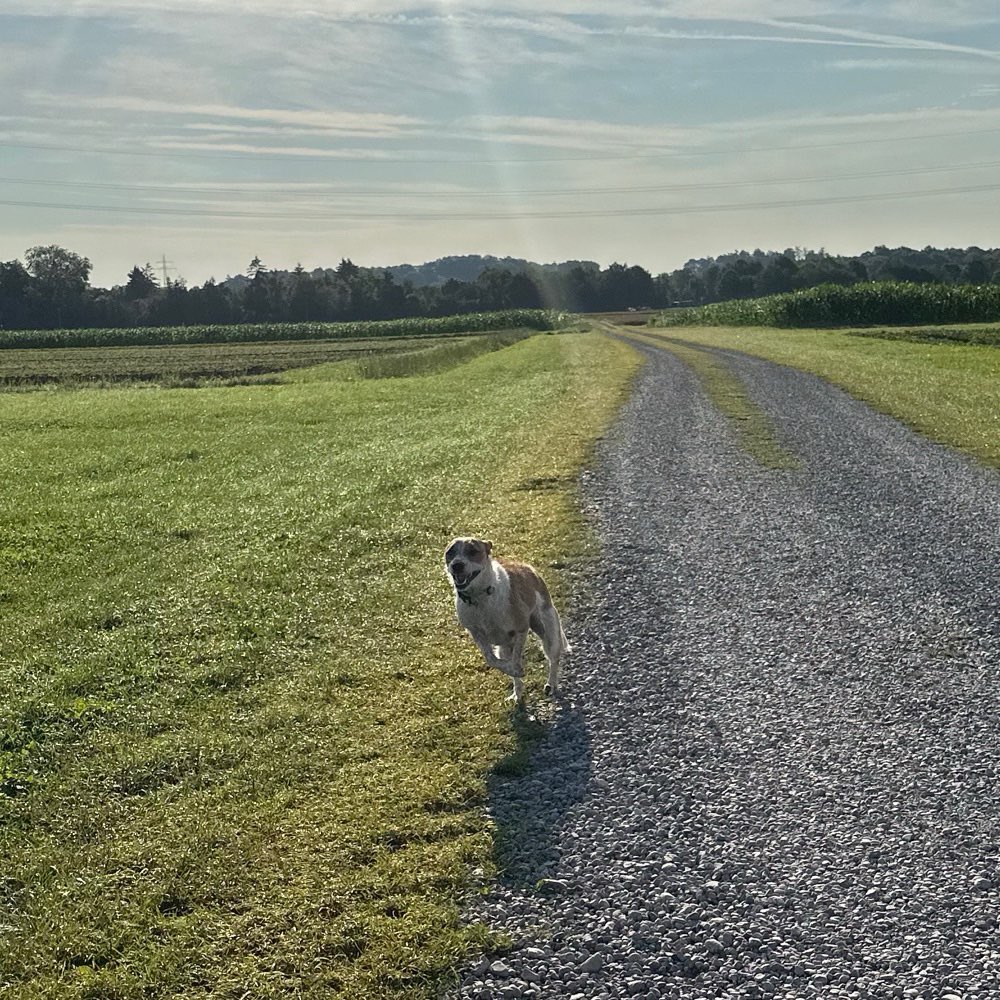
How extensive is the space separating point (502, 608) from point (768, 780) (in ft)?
8.00

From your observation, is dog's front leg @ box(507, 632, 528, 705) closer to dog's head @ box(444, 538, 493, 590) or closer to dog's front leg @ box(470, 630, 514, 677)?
dog's front leg @ box(470, 630, 514, 677)

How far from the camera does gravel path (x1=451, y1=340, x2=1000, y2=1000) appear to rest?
5215 millimetres

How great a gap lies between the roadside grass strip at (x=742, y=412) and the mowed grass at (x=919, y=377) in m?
2.96

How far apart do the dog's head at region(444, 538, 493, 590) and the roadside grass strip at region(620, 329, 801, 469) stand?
11.8m

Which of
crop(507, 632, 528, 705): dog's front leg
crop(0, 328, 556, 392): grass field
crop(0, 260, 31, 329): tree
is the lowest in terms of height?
crop(507, 632, 528, 705): dog's front leg

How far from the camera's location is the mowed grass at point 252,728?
5.49m

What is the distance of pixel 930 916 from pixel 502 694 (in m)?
4.07

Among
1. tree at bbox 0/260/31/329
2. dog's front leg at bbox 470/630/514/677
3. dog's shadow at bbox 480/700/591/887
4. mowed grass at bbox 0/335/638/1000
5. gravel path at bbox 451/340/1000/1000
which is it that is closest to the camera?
gravel path at bbox 451/340/1000/1000

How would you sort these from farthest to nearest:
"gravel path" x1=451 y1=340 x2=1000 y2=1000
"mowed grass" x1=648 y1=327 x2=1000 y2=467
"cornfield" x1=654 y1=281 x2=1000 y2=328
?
"cornfield" x1=654 y1=281 x2=1000 y2=328 → "mowed grass" x1=648 y1=327 x2=1000 y2=467 → "gravel path" x1=451 y1=340 x2=1000 y2=1000

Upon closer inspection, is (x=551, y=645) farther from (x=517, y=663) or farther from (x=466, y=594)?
(x=466, y=594)

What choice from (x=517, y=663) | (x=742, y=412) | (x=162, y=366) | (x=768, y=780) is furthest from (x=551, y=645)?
(x=162, y=366)

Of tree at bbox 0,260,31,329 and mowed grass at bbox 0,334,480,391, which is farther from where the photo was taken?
tree at bbox 0,260,31,329

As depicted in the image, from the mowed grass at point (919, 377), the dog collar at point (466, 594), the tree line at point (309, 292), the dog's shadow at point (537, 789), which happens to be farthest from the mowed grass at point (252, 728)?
the tree line at point (309, 292)

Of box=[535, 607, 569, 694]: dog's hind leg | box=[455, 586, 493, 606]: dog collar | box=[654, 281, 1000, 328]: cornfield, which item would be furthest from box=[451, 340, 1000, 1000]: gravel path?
box=[654, 281, 1000, 328]: cornfield
